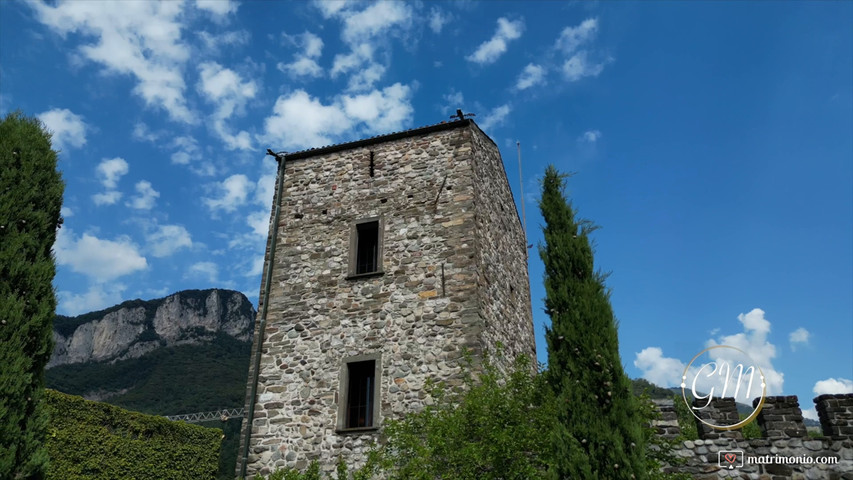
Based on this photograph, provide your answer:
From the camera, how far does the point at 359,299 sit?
483 inches

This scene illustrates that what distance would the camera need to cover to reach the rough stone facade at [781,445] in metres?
8.70

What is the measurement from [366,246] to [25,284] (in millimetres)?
6549

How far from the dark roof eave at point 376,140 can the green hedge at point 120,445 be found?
8316 mm

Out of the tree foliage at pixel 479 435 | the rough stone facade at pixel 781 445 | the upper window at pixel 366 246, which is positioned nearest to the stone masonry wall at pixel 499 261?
the tree foliage at pixel 479 435

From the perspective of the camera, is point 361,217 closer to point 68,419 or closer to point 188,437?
point 68,419

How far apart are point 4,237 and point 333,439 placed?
629cm

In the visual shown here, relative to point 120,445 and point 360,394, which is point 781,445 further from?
point 120,445

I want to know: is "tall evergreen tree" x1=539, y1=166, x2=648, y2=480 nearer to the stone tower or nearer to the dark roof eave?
the stone tower

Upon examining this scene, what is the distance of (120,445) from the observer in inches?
678

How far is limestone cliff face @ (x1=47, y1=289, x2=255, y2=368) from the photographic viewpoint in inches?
3258

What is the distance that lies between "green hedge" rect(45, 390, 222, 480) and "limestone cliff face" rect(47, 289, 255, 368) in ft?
210

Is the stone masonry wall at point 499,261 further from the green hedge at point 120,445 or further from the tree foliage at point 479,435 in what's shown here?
the green hedge at point 120,445

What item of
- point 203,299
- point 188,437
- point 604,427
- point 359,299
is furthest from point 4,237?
point 203,299

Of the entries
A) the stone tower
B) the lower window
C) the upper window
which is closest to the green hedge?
the stone tower
